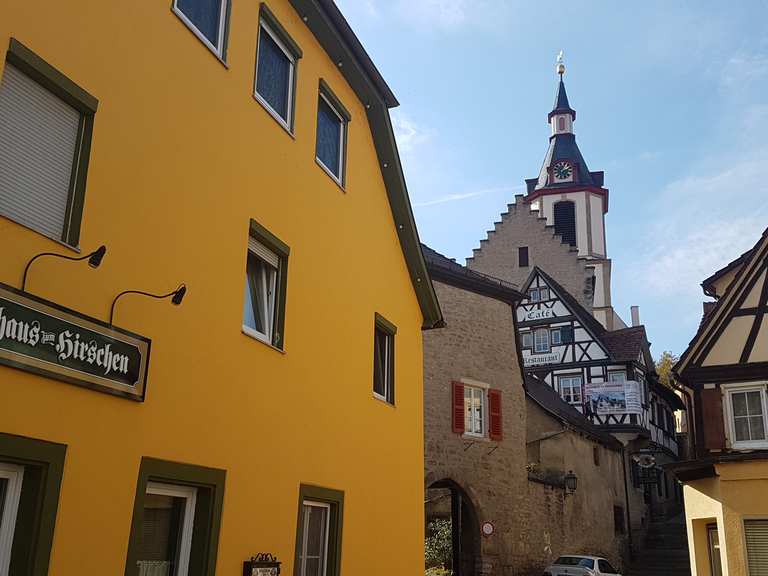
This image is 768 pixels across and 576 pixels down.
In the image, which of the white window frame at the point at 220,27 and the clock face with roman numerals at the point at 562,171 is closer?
the white window frame at the point at 220,27

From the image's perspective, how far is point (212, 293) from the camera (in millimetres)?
6879

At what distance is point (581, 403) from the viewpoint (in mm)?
34938

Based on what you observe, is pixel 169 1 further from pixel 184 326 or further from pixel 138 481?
pixel 138 481

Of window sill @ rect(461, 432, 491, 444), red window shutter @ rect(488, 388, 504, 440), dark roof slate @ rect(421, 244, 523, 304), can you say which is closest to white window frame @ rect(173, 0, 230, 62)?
dark roof slate @ rect(421, 244, 523, 304)

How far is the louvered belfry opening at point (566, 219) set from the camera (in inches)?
2030

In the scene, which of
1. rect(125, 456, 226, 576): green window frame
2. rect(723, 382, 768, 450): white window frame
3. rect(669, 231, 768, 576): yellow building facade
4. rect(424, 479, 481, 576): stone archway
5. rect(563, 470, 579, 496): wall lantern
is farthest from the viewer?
rect(563, 470, 579, 496): wall lantern

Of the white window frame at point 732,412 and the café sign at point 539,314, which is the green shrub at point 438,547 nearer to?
the white window frame at point 732,412

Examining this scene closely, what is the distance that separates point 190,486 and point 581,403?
30299 mm

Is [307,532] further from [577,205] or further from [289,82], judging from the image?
[577,205]

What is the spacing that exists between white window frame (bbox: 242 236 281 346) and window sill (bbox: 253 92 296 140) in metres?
1.37

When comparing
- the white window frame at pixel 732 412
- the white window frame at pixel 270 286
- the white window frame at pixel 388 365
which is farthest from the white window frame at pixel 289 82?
the white window frame at pixel 732 412

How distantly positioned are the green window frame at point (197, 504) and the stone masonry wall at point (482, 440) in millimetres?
13185

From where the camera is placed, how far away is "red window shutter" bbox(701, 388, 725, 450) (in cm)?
1520

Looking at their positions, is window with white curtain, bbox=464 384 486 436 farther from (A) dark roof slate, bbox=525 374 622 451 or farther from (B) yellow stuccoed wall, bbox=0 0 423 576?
(B) yellow stuccoed wall, bbox=0 0 423 576
